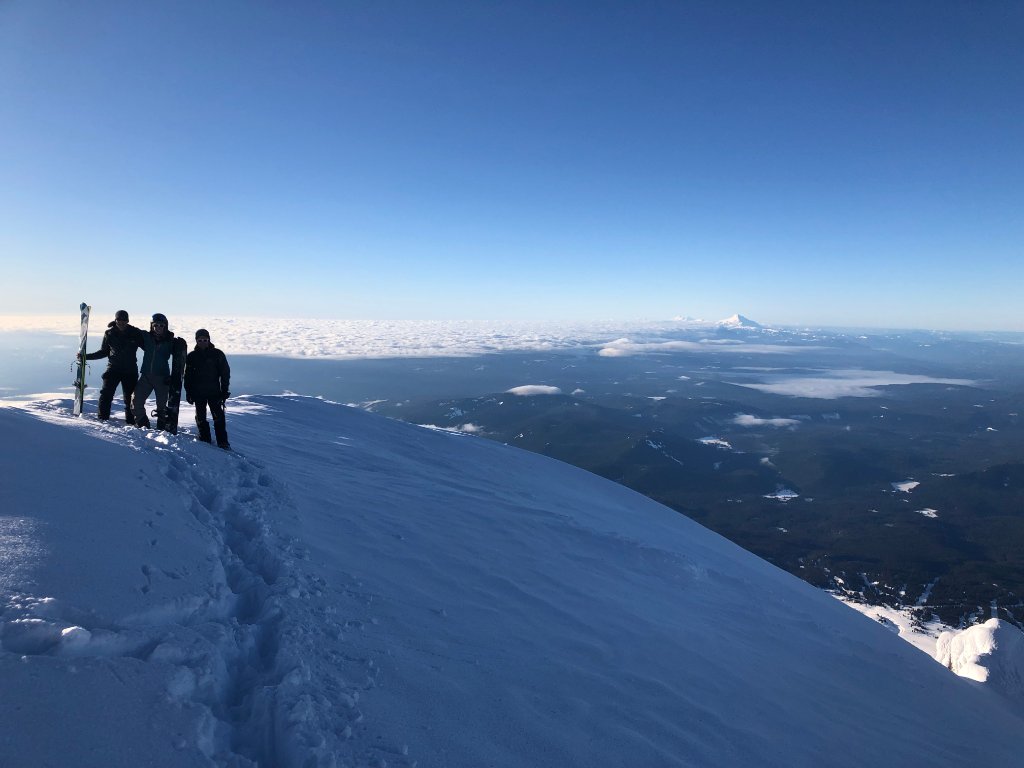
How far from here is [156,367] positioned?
8906mm

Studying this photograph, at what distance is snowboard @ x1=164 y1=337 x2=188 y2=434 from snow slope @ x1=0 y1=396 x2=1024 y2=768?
1.43 meters

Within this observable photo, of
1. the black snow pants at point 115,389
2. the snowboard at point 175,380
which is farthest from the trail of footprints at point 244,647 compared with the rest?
the black snow pants at point 115,389

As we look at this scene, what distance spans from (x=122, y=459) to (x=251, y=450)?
418 centimetres

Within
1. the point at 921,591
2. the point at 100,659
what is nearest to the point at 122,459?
the point at 100,659

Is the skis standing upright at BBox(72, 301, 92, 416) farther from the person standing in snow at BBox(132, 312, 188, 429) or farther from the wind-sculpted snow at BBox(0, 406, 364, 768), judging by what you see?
the wind-sculpted snow at BBox(0, 406, 364, 768)

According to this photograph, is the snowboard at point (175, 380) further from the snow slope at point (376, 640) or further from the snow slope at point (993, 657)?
the snow slope at point (993, 657)

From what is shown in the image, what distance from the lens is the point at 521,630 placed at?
6223mm

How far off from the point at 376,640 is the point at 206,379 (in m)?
6.44

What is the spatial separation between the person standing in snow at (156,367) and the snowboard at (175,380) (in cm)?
2

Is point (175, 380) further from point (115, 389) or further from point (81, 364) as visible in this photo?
point (81, 364)

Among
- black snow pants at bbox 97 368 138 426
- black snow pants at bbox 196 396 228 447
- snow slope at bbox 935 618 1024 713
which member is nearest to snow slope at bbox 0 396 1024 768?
black snow pants at bbox 196 396 228 447

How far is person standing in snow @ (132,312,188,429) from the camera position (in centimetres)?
884

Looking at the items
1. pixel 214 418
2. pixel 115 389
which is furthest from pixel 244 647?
pixel 115 389

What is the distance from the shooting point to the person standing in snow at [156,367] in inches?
348
